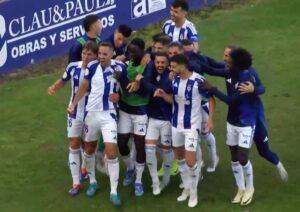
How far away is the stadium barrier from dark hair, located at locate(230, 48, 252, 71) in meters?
7.23

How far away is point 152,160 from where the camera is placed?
959 cm

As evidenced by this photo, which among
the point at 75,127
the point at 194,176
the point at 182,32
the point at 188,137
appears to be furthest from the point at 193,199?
the point at 182,32

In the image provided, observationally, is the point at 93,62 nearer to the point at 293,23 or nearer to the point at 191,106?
the point at 191,106

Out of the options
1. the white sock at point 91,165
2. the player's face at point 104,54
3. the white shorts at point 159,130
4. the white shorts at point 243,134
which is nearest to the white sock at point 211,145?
the white shorts at point 159,130

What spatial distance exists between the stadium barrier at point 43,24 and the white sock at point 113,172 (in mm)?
6310

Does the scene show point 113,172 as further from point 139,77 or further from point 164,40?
point 164,40

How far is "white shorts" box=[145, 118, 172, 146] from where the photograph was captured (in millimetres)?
9500

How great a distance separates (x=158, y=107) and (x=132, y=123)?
0.45 m

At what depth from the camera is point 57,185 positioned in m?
10.3

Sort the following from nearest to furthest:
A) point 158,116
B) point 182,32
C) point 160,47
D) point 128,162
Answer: point 160,47
point 158,116
point 128,162
point 182,32

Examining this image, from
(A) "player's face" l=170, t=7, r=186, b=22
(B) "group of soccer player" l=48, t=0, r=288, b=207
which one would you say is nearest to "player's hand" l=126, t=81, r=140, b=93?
(B) "group of soccer player" l=48, t=0, r=288, b=207

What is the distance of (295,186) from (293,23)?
8.20 m

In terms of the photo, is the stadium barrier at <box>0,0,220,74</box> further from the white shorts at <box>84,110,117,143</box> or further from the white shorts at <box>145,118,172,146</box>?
the white shorts at <box>145,118,172,146</box>

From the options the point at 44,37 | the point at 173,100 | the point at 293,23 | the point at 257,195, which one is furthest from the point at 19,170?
the point at 293,23
